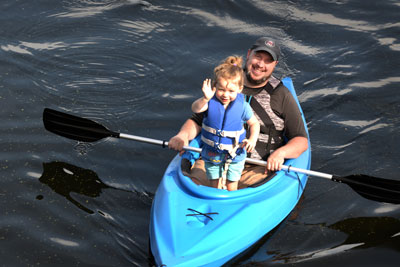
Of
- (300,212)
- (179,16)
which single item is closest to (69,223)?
(300,212)

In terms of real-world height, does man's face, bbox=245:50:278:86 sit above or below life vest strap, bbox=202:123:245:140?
above

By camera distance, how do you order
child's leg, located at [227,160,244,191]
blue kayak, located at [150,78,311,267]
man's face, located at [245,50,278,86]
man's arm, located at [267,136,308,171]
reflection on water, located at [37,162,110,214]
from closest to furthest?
blue kayak, located at [150,78,311,267]
child's leg, located at [227,160,244,191]
man's arm, located at [267,136,308,171]
man's face, located at [245,50,278,86]
reflection on water, located at [37,162,110,214]

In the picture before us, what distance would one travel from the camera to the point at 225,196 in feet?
16.0

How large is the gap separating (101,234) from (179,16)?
181 inches

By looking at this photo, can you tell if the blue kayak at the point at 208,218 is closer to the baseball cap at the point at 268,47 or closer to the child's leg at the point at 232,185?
the child's leg at the point at 232,185

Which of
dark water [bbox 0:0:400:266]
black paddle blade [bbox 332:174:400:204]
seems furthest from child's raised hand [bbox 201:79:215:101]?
black paddle blade [bbox 332:174:400:204]

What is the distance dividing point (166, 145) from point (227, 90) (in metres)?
1.19

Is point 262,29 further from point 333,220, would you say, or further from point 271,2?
point 333,220

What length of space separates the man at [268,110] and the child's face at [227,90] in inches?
32.4

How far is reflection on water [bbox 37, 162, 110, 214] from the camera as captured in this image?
18.8 feet

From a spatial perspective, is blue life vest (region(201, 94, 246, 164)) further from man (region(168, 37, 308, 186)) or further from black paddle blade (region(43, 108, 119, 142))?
black paddle blade (region(43, 108, 119, 142))

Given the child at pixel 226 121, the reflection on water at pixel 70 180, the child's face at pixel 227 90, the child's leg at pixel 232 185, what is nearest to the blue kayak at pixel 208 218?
the child's leg at pixel 232 185

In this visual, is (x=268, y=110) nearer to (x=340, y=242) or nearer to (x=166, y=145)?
(x=166, y=145)

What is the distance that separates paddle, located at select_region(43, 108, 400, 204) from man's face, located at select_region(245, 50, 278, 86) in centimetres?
70
